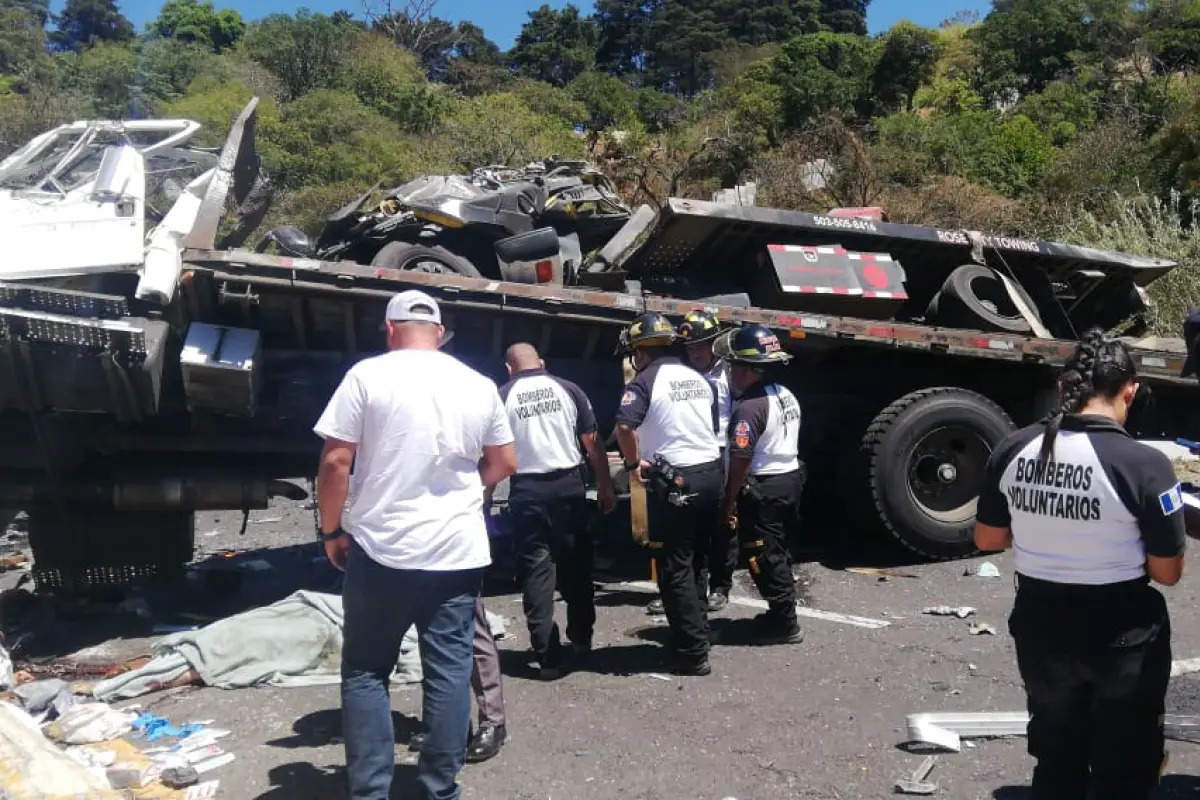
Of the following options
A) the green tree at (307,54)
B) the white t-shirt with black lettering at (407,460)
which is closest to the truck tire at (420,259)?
the white t-shirt with black lettering at (407,460)

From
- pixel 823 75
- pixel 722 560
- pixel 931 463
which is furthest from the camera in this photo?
pixel 823 75

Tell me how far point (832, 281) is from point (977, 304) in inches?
41.4

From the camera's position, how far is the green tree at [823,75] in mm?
31984

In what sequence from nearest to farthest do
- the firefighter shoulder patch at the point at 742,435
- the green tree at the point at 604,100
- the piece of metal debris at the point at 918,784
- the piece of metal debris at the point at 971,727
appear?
1. the piece of metal debris at the point at 918,784
2. the piece of metal debris at the point at 971,727
3. the firefighter shoulder patch at the point at 742,435
4. the green tree at the point at 604,100

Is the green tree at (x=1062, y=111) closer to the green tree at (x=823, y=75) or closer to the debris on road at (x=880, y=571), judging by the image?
the green tree at (x=823, y=75)

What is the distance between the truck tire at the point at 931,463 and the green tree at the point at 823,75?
23821 mm

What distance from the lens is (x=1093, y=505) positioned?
8.87 feet

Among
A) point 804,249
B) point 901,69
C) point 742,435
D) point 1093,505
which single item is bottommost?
point 742,435

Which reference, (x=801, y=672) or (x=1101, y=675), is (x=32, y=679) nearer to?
(x=801, y=672)

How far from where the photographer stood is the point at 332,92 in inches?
1372

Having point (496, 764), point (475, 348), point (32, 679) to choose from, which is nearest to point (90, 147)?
point (475, 348)

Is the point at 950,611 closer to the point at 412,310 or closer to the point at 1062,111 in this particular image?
the point at 412,310

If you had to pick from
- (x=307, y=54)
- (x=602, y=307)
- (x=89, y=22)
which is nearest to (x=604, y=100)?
(x=307, y=54)

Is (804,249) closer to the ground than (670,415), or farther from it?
farther from it
